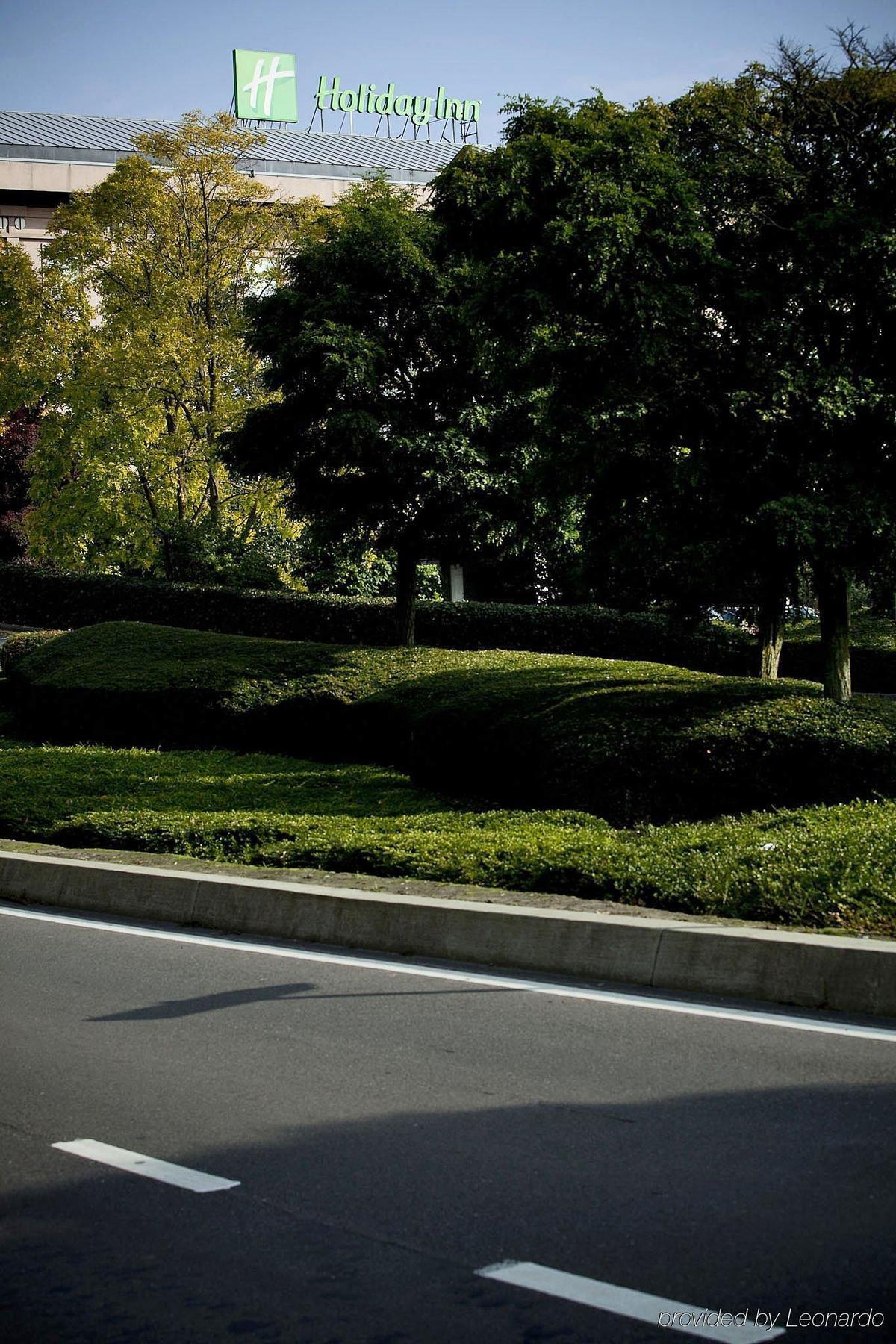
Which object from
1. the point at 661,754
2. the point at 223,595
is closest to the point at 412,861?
the point at 661,754

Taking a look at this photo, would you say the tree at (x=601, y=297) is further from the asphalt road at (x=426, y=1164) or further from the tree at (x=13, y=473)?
the tree at (x=13, y=473)

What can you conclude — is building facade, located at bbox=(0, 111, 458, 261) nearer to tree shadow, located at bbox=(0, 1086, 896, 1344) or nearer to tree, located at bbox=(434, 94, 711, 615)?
tree, located at bbox=(434, 94, 711, 615)

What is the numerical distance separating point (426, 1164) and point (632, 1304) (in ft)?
3.87

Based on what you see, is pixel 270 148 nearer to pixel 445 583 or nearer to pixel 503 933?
pixel 445 583

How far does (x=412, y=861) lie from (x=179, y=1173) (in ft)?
14.9

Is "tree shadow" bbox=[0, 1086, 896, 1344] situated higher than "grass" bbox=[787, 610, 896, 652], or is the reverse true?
"grass" bbox=[787, 610, 896, 652]

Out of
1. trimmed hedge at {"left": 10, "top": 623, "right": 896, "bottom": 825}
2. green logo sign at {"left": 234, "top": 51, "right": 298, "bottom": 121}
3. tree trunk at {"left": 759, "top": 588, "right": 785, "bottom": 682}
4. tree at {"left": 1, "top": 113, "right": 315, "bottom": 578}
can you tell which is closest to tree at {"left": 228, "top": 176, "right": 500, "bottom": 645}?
trimmed hedge at {"left": 10, "top": 623, "right": 896, "bottom": 825}

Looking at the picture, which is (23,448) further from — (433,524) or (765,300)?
(765,300)

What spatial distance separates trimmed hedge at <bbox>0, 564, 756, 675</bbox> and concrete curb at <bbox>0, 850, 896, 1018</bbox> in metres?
19.6

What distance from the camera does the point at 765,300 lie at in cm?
1160

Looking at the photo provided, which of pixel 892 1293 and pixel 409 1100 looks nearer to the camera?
pixel 892 1293

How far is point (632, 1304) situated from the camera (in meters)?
3.50

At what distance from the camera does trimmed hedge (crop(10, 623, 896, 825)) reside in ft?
34.1

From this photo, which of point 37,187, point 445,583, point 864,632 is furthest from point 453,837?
point 37,187
